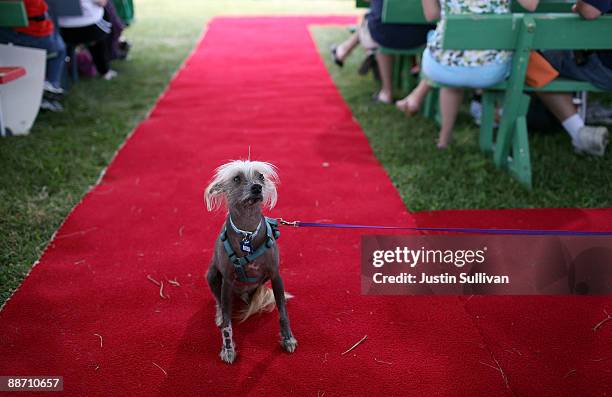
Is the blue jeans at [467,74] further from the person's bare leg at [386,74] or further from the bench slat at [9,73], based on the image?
the bench slat at [9,73]

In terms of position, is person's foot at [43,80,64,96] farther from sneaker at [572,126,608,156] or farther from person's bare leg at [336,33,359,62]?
sneaker at [572,126,608,156]

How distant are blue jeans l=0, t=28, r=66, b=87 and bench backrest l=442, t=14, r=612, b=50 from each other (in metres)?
3.94

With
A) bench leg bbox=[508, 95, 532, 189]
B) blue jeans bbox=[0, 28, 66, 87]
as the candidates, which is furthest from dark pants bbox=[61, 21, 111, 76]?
bench leg bbox=[508, 95, 532, 189]

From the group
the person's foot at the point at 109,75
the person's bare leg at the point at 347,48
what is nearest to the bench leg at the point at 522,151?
the person's bare leg at the point at 347,48

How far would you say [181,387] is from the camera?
207 cm

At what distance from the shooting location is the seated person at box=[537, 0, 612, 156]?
3.81 m

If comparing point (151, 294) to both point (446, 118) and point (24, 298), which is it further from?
point (446, 118)

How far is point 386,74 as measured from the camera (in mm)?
5879

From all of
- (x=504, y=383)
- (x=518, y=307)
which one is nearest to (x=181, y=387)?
(x=504, y=383)

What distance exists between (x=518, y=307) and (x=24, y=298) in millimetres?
2432

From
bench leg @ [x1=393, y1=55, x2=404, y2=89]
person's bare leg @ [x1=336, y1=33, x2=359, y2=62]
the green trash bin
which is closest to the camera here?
bench leg @ [x1=393, y1=55, x2=404, y2=89]

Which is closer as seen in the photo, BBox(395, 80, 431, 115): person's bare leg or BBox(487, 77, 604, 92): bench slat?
BBox(487, 77, 604, 92): bench slat

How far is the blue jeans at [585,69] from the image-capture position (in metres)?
3.80

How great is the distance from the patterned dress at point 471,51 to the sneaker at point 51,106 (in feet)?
13.1
